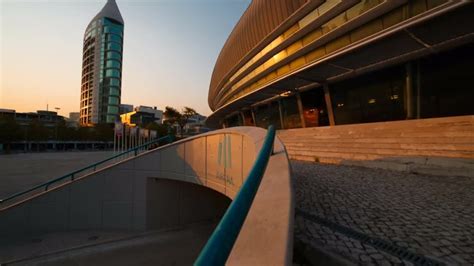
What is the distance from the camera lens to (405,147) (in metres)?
9.46

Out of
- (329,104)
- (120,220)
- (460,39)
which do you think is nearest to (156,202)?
(120,220)

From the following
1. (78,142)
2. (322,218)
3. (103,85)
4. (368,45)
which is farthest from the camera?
(103,85)

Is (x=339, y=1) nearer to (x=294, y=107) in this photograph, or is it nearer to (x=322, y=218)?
(x=294, y=107)

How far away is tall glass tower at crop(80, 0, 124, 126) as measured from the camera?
85.1 m

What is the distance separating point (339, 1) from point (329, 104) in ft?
21.0

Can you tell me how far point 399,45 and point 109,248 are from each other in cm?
1679

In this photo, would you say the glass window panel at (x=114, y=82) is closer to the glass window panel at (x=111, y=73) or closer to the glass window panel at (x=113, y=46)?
the glass window panel at (x=111, y=73)

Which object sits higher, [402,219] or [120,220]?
[402,219]

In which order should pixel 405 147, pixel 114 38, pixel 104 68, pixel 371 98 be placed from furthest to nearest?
pixel 114 38 < pixel 104 68 < pixel 371 98 < pixel 405 147

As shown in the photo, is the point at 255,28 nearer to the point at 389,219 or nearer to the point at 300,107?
the point at 300,107

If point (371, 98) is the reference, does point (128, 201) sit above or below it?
below

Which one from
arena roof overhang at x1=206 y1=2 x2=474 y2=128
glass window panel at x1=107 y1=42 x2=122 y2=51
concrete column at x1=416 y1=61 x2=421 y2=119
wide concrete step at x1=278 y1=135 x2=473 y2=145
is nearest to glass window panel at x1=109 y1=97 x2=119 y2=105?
glass window panel at x1=107 y1=42 x2=122 y2=51

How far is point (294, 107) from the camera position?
67.8ft

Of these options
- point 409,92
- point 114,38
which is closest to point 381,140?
point 409,92
